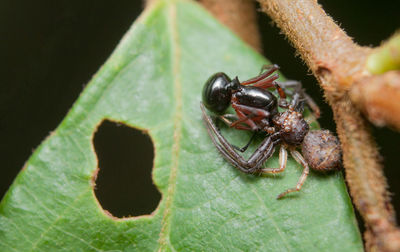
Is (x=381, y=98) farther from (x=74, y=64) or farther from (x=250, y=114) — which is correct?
(x=74, y=64)

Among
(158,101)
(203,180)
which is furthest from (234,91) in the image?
(203,180)

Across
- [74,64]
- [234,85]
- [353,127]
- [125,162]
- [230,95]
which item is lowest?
[125,162]

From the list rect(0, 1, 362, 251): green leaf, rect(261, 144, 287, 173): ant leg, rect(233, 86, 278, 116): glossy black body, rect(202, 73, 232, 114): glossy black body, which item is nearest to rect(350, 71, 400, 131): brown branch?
rect(0, 1, 362, 251): green leaf

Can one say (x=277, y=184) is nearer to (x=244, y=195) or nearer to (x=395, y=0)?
(x=244, y=195)

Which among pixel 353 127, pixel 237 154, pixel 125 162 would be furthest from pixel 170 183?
pixel 125 162

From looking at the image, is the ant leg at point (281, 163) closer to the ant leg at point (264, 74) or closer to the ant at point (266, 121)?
the ant at point (266, 121)

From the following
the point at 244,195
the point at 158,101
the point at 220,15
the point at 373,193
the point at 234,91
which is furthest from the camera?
the point at 220,15

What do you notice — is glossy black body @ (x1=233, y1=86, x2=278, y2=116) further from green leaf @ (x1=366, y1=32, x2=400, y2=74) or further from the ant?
green leaf @ (x1=366, y1=32, x2=400, y2=74)
